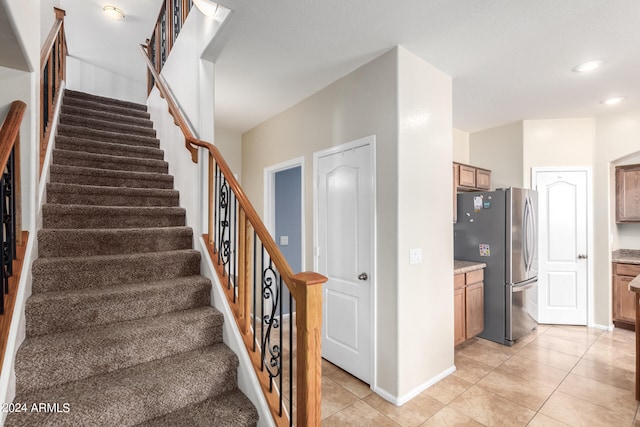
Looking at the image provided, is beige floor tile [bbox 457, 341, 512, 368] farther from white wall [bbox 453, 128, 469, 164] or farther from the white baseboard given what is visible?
white wall [bbox 453, 128, 469, 164]

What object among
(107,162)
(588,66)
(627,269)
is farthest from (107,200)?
(627,269)

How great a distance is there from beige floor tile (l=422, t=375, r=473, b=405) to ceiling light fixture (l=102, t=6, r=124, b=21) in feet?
18.6

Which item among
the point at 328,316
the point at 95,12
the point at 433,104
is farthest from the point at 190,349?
the point at 95,12

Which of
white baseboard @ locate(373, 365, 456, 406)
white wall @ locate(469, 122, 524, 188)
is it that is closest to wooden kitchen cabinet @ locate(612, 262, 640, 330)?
white wall @ locate(469, 122, 524, 188)

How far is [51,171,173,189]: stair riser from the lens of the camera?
8.65 ft

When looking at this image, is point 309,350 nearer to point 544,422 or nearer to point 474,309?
point 544,422

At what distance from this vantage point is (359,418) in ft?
7.13

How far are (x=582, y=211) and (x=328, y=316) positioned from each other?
3686 mm

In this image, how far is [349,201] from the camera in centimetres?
283

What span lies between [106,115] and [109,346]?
11.1 ft

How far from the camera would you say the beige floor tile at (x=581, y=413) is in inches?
82.6

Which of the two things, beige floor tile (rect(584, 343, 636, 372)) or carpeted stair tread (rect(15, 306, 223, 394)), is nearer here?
carpeted stair tread (rect(15, 306, 223, 394))

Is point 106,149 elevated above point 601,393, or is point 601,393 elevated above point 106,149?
point 106,149

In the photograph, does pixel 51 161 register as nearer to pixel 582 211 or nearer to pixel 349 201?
pixel 349 201
